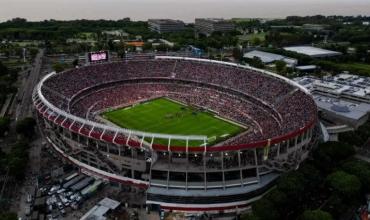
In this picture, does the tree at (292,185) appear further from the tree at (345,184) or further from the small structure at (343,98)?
the small structure at (343,98)

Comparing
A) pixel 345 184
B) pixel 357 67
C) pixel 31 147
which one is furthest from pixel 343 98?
pixel 31 147

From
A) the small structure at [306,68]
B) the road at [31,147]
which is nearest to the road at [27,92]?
the road at [31,147]

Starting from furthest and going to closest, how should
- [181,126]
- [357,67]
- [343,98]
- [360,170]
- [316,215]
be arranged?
[357,67] < [343,98] < [181,126] < [360,170] < [316,215]

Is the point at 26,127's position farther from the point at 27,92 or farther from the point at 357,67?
the point at 357,67

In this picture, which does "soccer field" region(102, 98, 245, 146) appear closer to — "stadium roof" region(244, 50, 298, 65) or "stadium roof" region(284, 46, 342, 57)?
"stadium roof" region(244, 50, 298, 65)

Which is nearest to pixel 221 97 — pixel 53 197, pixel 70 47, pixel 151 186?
pixel 151 186

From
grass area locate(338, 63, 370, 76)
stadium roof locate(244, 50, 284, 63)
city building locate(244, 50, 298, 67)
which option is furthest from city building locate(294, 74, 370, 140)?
stadium roof locate(244, 50, 284, 63)
